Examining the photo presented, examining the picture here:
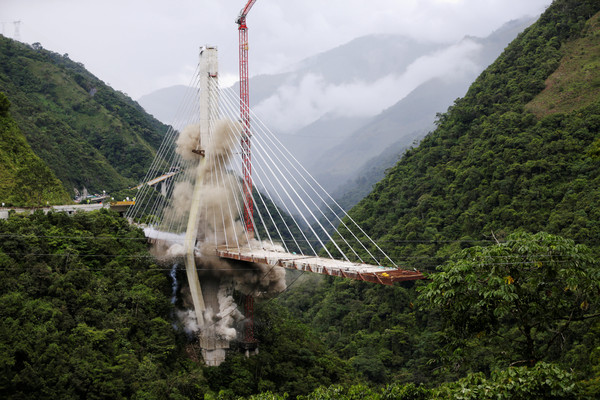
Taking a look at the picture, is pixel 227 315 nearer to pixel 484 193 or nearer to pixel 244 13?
pixel 244 13

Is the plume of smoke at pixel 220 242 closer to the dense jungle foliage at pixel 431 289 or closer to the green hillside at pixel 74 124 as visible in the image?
the dense jungle foliage at pixel 431 289

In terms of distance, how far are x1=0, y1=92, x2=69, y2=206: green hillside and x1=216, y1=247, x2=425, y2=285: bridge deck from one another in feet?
40.3

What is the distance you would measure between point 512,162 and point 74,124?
4282 centimetres

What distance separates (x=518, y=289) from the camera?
26.4 feet

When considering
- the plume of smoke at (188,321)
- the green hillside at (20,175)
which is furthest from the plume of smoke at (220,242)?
the green hillside at (20,175)

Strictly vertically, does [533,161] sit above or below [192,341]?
above

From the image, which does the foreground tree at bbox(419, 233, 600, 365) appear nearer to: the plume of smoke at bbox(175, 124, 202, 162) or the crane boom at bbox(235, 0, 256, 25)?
the plume of smoke at bbox(175, 124, 202, 162)

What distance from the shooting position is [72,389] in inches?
497

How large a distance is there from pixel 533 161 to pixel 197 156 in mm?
16813

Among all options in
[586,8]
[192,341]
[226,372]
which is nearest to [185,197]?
[192,341]

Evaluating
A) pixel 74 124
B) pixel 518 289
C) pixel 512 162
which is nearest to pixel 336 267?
pixel 518 289

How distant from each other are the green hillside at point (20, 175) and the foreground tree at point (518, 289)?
21.3 m

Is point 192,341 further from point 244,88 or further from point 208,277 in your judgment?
point 244,88

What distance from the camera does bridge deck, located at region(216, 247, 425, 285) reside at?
11828 millimetres
